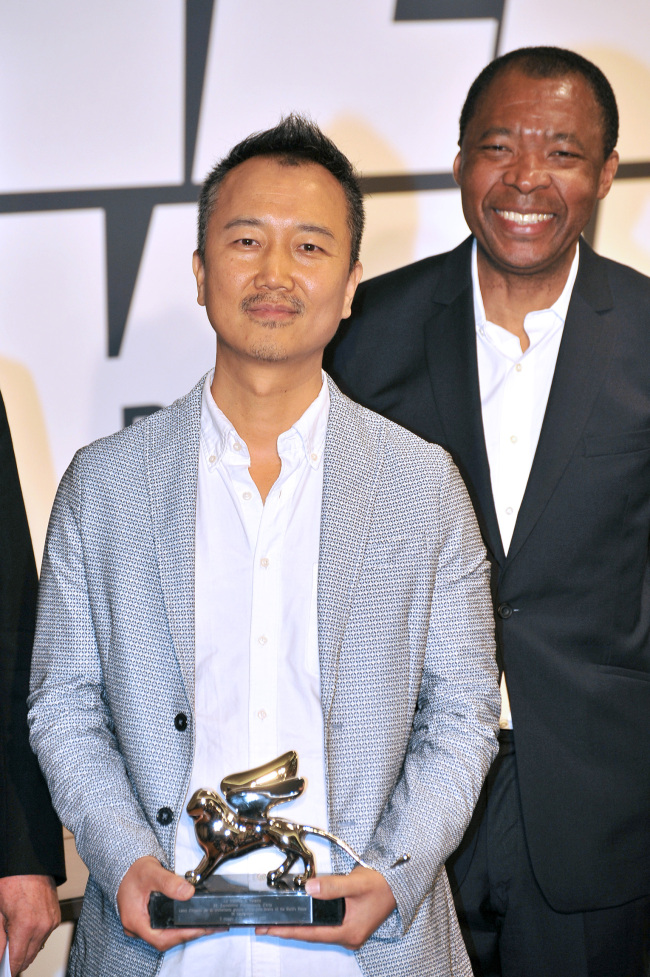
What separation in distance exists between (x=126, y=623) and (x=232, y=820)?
1.21ft

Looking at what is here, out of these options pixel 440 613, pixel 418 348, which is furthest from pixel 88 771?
pixel 418 348

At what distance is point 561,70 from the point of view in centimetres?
244

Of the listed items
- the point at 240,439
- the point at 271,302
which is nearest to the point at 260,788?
the point at 240,439

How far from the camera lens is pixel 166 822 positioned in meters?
1.76

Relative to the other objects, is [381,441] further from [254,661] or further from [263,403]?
[254,661]

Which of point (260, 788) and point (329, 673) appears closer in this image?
point (260, 788)

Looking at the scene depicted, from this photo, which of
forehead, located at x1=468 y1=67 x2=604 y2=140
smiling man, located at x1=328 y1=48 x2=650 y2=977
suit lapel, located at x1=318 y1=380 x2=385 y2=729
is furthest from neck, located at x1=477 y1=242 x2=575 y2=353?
suit lapel, located at x1=318 y1=380 x2=385 y2=729

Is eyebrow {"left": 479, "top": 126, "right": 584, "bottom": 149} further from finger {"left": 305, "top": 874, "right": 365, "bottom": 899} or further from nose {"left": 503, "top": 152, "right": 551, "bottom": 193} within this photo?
finger {"left": 305, "top": 874, "right": 365, "bottom": 899}

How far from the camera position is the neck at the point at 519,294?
8.16 feet

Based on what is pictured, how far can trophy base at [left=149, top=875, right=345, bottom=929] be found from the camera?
1.57m

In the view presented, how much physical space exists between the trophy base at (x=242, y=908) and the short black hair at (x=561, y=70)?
5.68 feet

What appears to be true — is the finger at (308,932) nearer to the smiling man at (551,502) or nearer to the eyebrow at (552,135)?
the smiling man at (551,502)

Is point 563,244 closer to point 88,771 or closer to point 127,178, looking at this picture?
point 127,178

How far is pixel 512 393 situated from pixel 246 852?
119 cm
